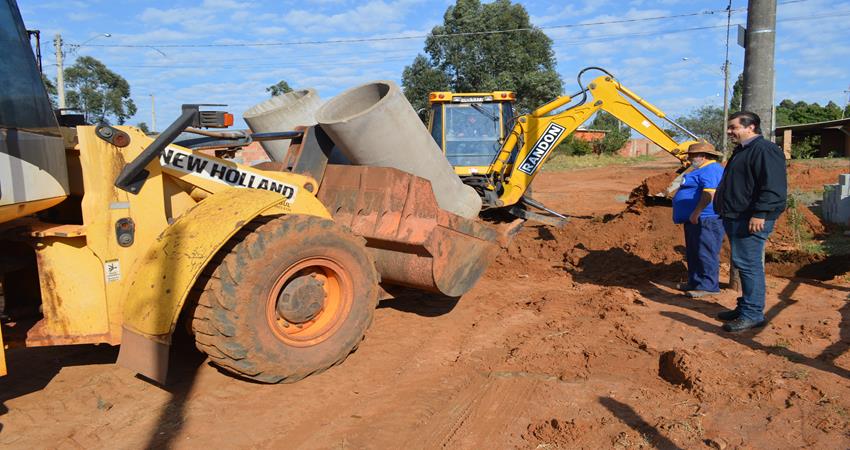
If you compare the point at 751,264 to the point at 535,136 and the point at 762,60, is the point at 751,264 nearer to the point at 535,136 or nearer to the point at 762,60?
the point at 762,60

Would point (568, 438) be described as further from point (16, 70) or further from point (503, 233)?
point (503, 233)

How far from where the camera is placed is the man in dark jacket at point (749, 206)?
15.5ft

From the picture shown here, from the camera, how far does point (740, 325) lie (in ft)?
15.9

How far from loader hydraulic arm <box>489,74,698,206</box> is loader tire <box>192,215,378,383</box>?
5458 millimetres

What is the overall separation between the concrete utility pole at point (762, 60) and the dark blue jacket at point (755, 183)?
3.56 ft

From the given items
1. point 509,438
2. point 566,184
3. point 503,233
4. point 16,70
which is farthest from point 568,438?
point 566,184

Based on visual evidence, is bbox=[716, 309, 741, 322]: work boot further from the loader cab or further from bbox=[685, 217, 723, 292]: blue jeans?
the loader cab

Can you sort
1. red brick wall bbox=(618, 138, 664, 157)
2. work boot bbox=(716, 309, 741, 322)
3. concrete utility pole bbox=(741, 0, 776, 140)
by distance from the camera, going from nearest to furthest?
work boot bbox=(716, 309, 741, 322)
concrete utility pole bbox=(741, 0, 776, 140)
red brick wall bbox=(618, 138, 664, 157)

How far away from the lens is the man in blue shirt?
595 centimetres

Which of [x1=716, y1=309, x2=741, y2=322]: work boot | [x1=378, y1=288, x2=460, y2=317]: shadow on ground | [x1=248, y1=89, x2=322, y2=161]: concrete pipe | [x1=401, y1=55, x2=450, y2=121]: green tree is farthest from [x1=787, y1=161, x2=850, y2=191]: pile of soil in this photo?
[x1=401, y1=55, x2=450, y2=121]: green tree

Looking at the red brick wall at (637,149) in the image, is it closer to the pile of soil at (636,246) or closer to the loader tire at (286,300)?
the pile of soil at (636,246)

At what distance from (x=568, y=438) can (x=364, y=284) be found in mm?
1724

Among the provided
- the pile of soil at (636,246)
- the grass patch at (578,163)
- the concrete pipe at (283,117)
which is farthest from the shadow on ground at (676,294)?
the grass patch at (578,163)

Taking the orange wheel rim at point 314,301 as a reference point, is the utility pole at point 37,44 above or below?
above
